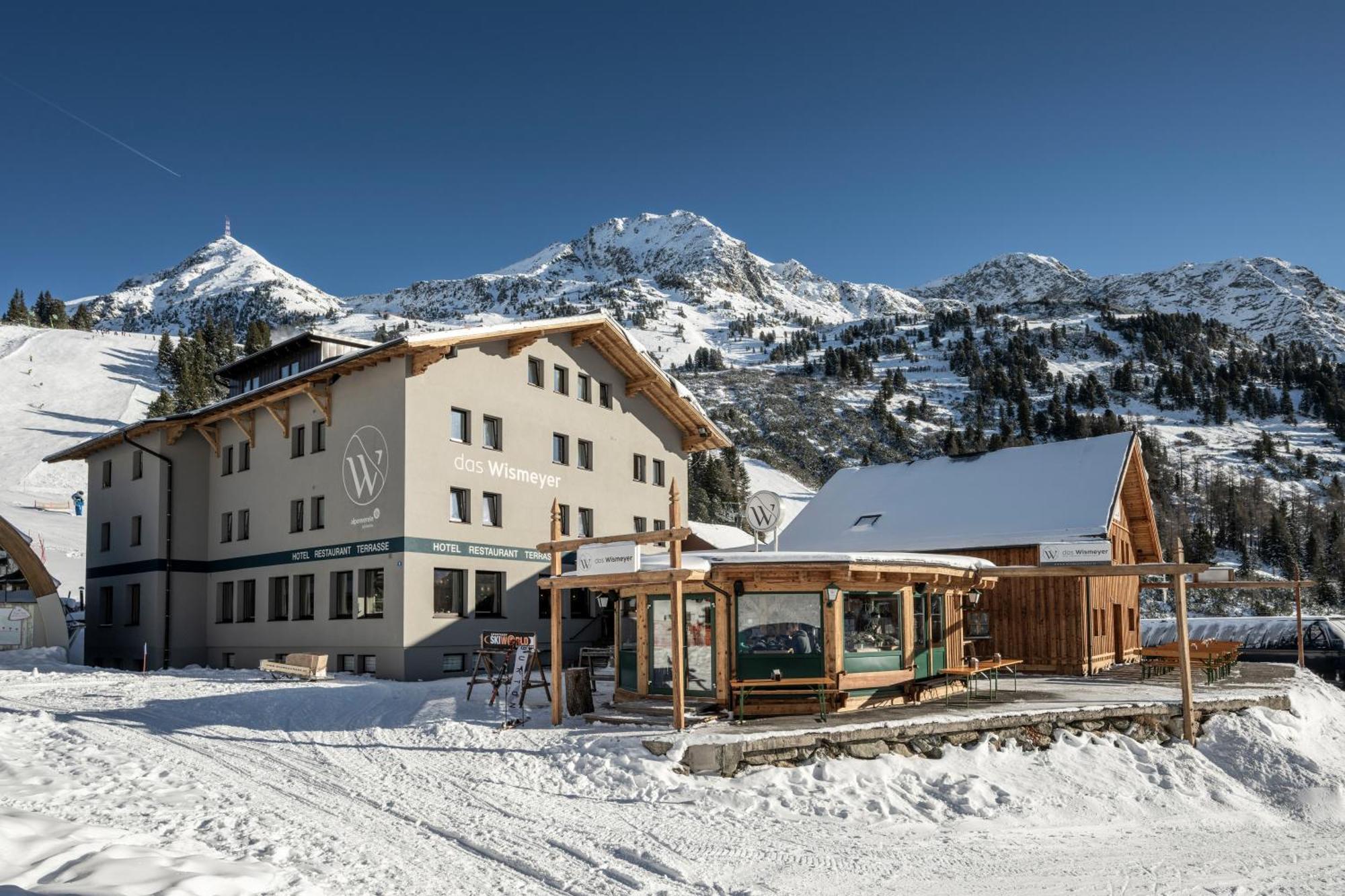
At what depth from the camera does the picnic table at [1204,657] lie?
873 inches

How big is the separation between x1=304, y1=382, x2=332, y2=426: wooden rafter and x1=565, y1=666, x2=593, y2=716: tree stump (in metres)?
14.8

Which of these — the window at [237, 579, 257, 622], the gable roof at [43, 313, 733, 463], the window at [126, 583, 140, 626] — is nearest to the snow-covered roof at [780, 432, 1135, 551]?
the gable roof at [43, 313, 733, 463]

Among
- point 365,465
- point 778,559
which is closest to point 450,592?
point 365,465

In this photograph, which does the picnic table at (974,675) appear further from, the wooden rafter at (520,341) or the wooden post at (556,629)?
the wooden rafter at (520,341)

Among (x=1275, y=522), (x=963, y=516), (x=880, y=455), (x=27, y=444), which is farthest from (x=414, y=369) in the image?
(x=880, y=455)

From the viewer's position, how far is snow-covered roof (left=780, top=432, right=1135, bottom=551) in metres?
27.0

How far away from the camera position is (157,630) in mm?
31688

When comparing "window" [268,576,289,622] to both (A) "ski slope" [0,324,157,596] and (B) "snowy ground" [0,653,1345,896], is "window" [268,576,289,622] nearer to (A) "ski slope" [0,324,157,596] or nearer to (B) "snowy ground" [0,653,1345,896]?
(B) "snowy ground" [0,653,1345,896]

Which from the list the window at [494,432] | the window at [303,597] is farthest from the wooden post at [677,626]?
the window at [303,597]

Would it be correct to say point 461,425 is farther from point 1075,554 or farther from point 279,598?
point 1075,554

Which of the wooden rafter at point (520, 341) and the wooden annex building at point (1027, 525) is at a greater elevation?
the wooden rafter at point (520, 341)

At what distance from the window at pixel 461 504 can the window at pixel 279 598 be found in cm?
609

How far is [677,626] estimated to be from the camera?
15.4 m

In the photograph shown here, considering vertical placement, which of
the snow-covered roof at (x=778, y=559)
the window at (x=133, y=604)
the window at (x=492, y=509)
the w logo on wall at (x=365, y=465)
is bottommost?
the window at (x=133, y=604)
